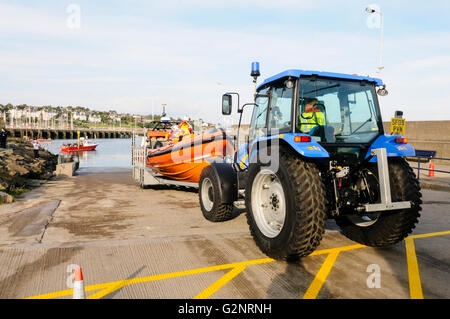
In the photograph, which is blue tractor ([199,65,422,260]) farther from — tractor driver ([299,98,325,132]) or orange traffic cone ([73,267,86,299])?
orange traffic cone ([73,267,86,299])

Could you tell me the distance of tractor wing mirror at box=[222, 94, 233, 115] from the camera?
545 cm

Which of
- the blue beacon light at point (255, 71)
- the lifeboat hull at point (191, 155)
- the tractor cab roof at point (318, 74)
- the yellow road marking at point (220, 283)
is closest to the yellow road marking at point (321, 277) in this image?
the yellow road marking at point (220, 283)

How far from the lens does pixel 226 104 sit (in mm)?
5480

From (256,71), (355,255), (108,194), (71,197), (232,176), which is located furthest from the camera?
(108,194)

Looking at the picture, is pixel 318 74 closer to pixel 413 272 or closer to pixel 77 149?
pixel 413 272

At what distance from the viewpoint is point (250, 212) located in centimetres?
475

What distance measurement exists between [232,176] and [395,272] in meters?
3.05

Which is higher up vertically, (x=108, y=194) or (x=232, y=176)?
(x=232, y=176)

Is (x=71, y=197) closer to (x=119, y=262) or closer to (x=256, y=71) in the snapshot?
(x=119, y=262)

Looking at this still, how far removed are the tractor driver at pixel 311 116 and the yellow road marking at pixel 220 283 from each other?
7.02ft

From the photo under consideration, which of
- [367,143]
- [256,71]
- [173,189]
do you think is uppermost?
[256,71]
